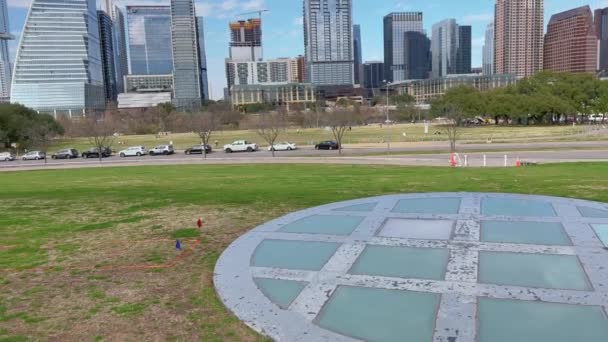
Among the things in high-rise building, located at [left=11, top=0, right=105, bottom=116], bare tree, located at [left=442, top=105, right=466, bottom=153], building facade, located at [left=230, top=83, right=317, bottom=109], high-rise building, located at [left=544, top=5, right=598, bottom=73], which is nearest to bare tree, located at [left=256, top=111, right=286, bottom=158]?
bare tree, located at [left=442, top=105, right=466, bottom=153]

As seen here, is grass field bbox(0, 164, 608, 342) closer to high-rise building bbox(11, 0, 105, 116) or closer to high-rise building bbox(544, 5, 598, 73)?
high-rise building bbox(11, 0, 105, 116)

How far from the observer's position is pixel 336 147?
48938mm

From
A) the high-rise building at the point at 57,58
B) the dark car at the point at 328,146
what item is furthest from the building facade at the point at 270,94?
the dark car at the point at 328,146

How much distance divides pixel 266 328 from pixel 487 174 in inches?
640

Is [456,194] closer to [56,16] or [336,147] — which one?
[336,147]

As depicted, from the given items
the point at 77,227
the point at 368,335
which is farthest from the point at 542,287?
the point at 77,227

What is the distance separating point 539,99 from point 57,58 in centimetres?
13389

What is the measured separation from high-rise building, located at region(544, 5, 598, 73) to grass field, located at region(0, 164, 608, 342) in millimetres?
193253

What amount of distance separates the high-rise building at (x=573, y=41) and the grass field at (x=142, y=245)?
634ft

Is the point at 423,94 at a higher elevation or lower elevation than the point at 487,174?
higher

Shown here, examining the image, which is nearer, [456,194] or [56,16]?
[456,194]

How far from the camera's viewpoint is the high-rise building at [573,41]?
7067 inches

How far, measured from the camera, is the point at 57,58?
466 feet

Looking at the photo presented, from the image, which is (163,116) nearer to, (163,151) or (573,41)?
(163,151)
